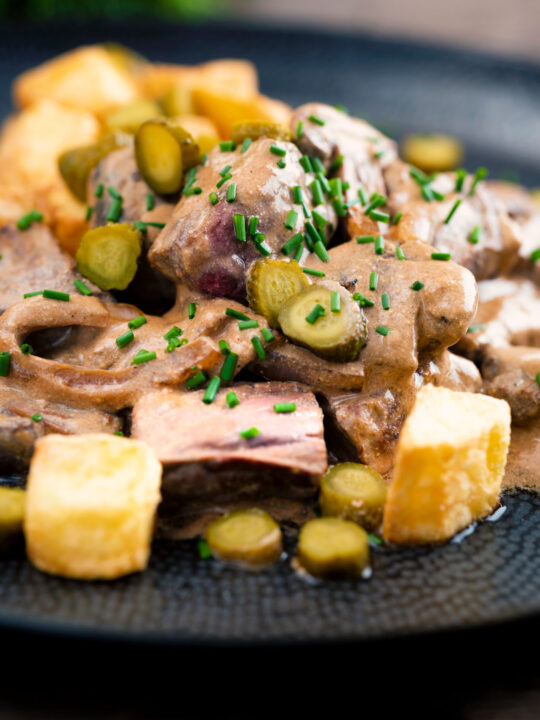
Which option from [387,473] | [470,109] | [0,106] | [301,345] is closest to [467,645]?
[387,473]

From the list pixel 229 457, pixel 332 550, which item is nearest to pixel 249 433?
pixel 229 457

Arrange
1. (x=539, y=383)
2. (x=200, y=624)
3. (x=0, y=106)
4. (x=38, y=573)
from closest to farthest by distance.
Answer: (x=200, y=624) < (x=38, y=573) < (x=539, y=383) < (x=0, y=106)

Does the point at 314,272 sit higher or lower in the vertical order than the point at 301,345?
higher

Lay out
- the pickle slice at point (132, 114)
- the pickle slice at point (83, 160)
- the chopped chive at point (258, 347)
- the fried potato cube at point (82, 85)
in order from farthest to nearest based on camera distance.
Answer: the fried potato cube at point (82, 85) < the pickle slice at point (132, 114) < the pickle slice at point (83, 160) < the chopped chive at point (258, 347)

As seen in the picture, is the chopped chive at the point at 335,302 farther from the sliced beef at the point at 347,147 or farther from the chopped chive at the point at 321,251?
the sliced beef at the point at 347,147

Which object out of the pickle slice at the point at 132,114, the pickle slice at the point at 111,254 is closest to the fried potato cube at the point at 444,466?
the pickle slice at the point at 111,254

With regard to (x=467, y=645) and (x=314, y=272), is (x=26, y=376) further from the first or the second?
(x=467, y=645)

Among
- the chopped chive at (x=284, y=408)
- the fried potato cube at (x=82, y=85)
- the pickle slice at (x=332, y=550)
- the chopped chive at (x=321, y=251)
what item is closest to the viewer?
the pickle slice at (x=332, y=550)
